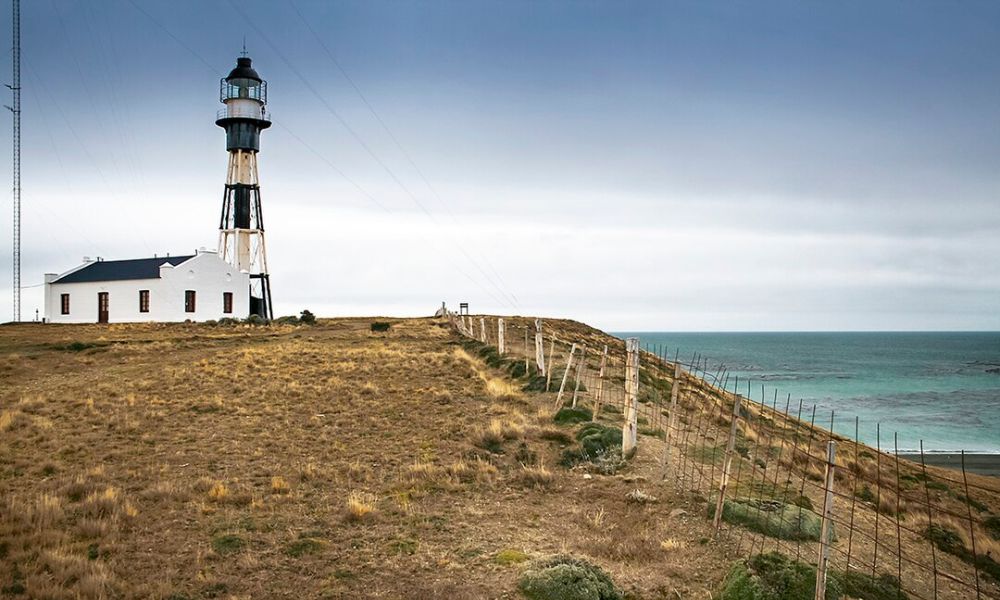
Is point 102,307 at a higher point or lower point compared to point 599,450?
higher

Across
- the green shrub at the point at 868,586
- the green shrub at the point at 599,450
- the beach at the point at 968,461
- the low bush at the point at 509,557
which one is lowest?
the beach at the point at 968,461

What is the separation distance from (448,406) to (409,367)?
273 inches

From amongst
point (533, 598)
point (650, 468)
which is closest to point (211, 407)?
point (650, 468)

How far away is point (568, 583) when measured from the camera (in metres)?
6.87

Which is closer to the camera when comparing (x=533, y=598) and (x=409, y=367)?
(x=533, y=598)

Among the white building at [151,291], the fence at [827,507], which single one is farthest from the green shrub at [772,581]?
the white building at [151,291]

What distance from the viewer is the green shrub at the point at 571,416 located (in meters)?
14.8

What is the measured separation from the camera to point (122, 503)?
31.7ft

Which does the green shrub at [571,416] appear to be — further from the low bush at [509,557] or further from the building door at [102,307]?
the building door at [102,307]

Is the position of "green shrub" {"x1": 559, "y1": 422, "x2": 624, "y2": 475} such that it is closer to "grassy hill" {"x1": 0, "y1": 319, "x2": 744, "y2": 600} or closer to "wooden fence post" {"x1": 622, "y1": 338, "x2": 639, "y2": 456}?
"wooden fence post" {"x1": 622, "y1": 338, "x2": 639, "y2": 456}

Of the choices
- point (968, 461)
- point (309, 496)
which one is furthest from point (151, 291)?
point (968, 461)

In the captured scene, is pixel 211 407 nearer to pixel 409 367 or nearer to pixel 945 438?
pixel 409 367

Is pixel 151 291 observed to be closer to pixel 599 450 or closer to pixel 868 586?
pixel 599 450

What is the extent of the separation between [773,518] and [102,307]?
45841 millimetres
